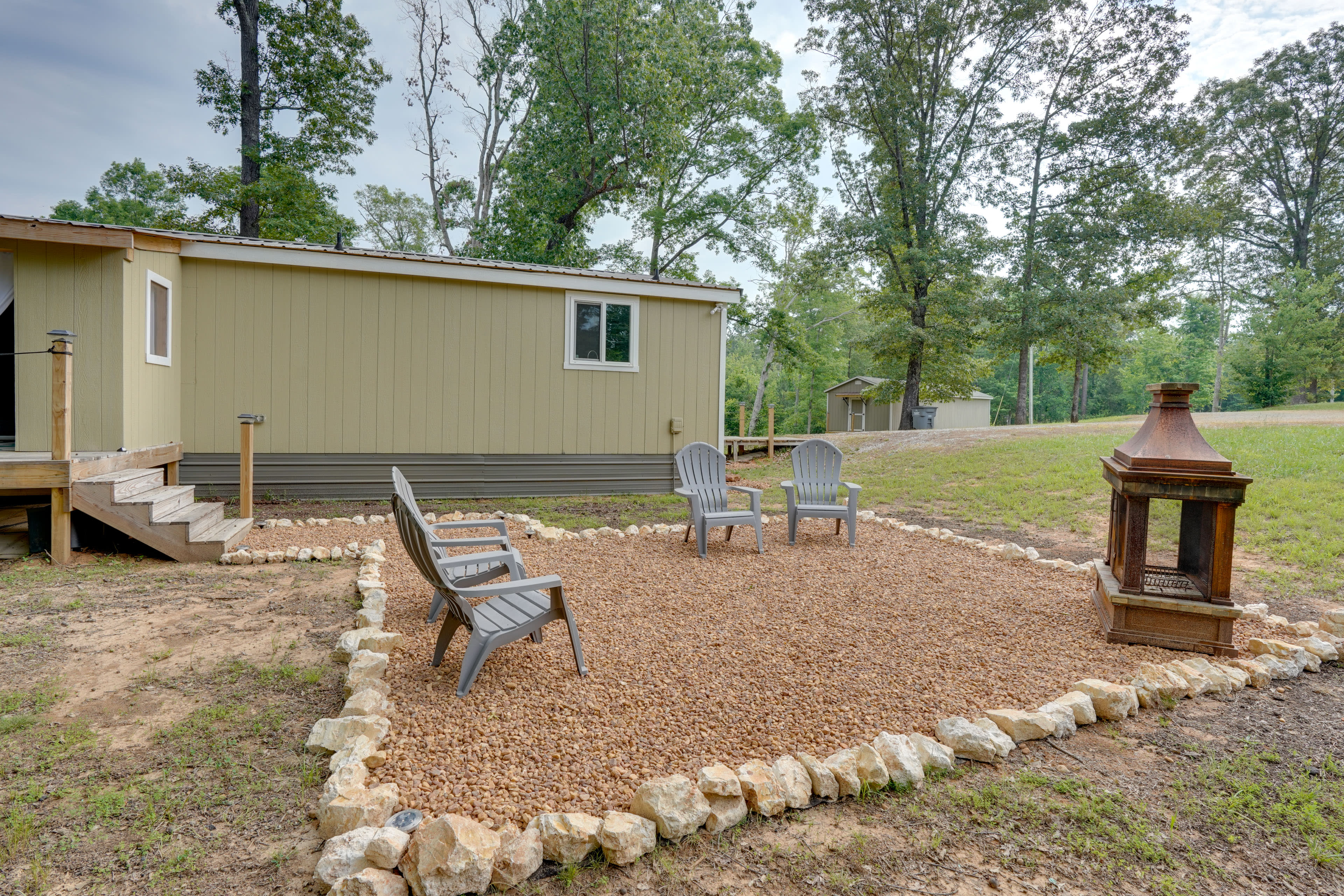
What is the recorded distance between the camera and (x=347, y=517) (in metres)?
6.21

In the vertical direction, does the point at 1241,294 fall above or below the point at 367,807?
above

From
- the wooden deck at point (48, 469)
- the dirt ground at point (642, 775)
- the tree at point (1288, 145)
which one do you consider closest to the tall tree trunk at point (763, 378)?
the tree at point (1288, 145)

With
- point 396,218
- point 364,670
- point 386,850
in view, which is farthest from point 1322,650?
point 396,218

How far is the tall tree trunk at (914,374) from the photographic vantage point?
16922 millimetres

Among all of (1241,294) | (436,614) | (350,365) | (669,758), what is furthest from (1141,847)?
(1241,294)

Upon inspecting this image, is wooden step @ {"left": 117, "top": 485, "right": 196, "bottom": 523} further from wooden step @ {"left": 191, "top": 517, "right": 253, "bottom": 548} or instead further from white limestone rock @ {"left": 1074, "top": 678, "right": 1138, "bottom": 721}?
white limestone rock @ {"left": 1074, "top": 678, "right": 1138, "bottom": 721}

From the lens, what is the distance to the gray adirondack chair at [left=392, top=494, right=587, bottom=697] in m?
2.48

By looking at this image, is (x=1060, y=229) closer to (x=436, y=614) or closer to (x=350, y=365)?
(x=350, y=365)

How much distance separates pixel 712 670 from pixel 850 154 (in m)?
18.8

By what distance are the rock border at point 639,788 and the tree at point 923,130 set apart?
14.8m

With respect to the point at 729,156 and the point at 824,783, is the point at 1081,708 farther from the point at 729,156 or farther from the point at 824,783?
the point at 729,156

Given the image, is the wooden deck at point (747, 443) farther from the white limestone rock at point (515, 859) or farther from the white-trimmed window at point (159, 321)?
the white limestone rock at point (515, 859)

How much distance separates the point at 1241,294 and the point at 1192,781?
30.2 m

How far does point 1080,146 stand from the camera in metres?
16.4
